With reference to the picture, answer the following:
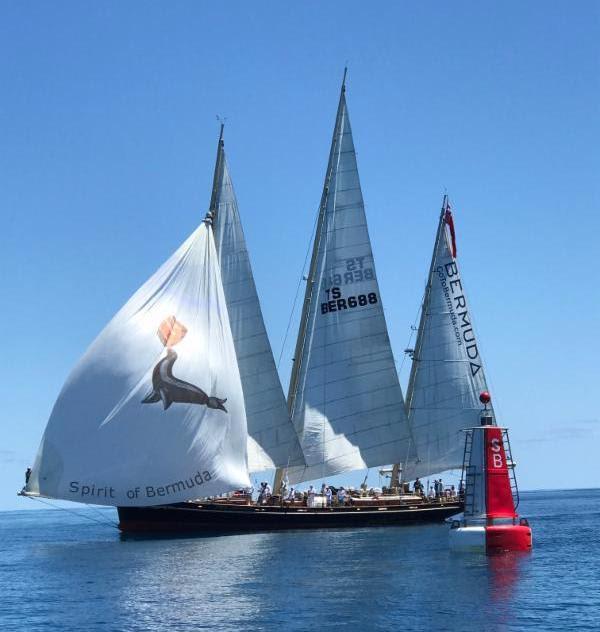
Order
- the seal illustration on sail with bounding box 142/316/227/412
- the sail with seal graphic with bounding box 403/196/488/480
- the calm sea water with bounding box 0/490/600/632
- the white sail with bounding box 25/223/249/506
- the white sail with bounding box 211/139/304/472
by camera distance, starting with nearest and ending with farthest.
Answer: the calm sea water with bounding box 0/490/600/632
the white sail with bounding box 25/223/249/506
the seal illustration on sail with bounding box 142/316/227/412
the white sail with bounding box 211/139/304/472
the sail with seal graphic with bounding box 403/196/488/480

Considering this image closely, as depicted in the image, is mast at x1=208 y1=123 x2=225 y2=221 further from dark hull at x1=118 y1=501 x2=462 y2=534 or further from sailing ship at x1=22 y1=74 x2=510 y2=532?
dark hull at x1=118 y1=501 x2=462 y2=534

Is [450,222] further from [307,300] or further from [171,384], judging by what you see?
[171,384]

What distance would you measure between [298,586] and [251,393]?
20516 millimetres

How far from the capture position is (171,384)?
49219 millimetres

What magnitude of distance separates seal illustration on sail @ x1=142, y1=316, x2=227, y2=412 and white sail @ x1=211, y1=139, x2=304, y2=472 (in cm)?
474

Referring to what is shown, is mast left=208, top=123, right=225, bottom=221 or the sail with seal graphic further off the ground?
mast left=208, top=123, right=225, bottom=221

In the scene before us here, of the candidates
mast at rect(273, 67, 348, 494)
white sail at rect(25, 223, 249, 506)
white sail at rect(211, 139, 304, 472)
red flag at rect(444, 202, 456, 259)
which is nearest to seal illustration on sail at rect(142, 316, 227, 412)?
white sail at rect(25, 223, 249, 506)

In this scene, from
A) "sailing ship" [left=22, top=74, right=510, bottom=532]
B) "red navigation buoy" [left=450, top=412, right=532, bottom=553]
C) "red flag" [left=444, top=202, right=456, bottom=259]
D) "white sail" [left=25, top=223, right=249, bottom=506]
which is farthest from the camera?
"red flag" [left=444, top=202, right=456, bottom=259]

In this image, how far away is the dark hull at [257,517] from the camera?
53156mm

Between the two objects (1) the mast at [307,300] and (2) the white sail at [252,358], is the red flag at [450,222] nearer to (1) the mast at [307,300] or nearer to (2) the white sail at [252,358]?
(1) the mast at [307,300]

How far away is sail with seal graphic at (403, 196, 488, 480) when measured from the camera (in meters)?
62.2

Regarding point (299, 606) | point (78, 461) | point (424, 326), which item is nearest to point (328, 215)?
point (424, 326)

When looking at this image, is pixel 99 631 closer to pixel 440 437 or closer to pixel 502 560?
pixel 502 560

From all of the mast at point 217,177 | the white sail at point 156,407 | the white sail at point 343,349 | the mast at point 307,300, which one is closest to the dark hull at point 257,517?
the white sail at point 343,349
